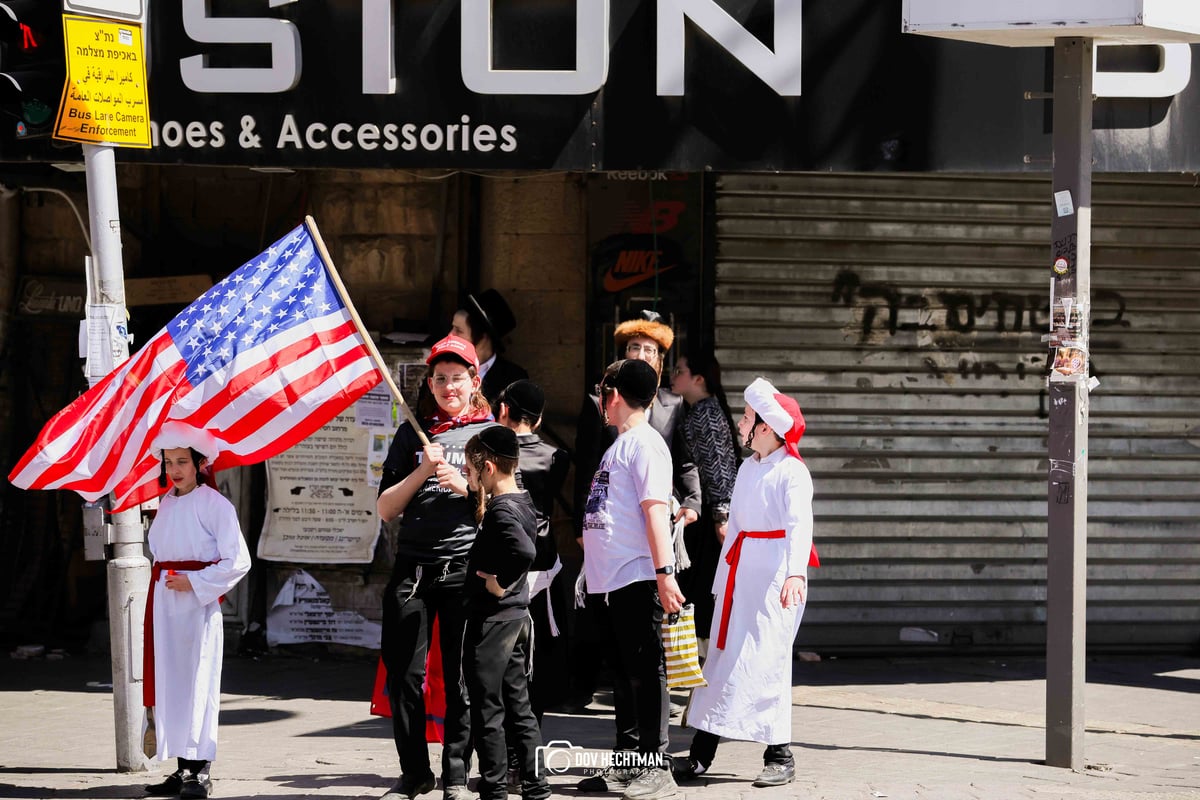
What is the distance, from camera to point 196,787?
655cm

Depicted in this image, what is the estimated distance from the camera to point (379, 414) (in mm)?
9828

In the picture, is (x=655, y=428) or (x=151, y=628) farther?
(x=655, y=428)

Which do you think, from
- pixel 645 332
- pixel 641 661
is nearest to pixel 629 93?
pixel 645 332

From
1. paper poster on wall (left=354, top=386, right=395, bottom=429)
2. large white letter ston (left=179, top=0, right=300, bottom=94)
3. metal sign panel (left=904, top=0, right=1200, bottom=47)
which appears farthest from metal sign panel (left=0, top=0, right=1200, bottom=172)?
paper poster on wall (left=354, top=386, right=395, bottom=429)

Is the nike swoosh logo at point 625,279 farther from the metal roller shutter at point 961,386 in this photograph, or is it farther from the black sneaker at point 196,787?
the black sneaker at point 196,787

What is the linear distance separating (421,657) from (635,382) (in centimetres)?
147

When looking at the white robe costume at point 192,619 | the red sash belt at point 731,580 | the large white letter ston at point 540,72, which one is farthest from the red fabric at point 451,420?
the large white letter ston at point 540,72

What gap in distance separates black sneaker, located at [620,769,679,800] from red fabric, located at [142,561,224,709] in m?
2.08

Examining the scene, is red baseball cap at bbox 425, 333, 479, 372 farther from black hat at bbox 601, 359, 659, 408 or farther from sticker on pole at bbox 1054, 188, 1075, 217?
sticker on pole at bbox 1054, 188, 1075, 217

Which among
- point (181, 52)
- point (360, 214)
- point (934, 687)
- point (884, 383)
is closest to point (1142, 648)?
point (934, 687)

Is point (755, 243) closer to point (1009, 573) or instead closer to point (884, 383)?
point (884, 383)

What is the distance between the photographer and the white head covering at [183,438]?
254 inches

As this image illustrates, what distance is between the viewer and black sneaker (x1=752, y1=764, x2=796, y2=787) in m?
6.65

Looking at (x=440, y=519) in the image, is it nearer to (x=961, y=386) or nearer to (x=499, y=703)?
(x=499, y=703)
